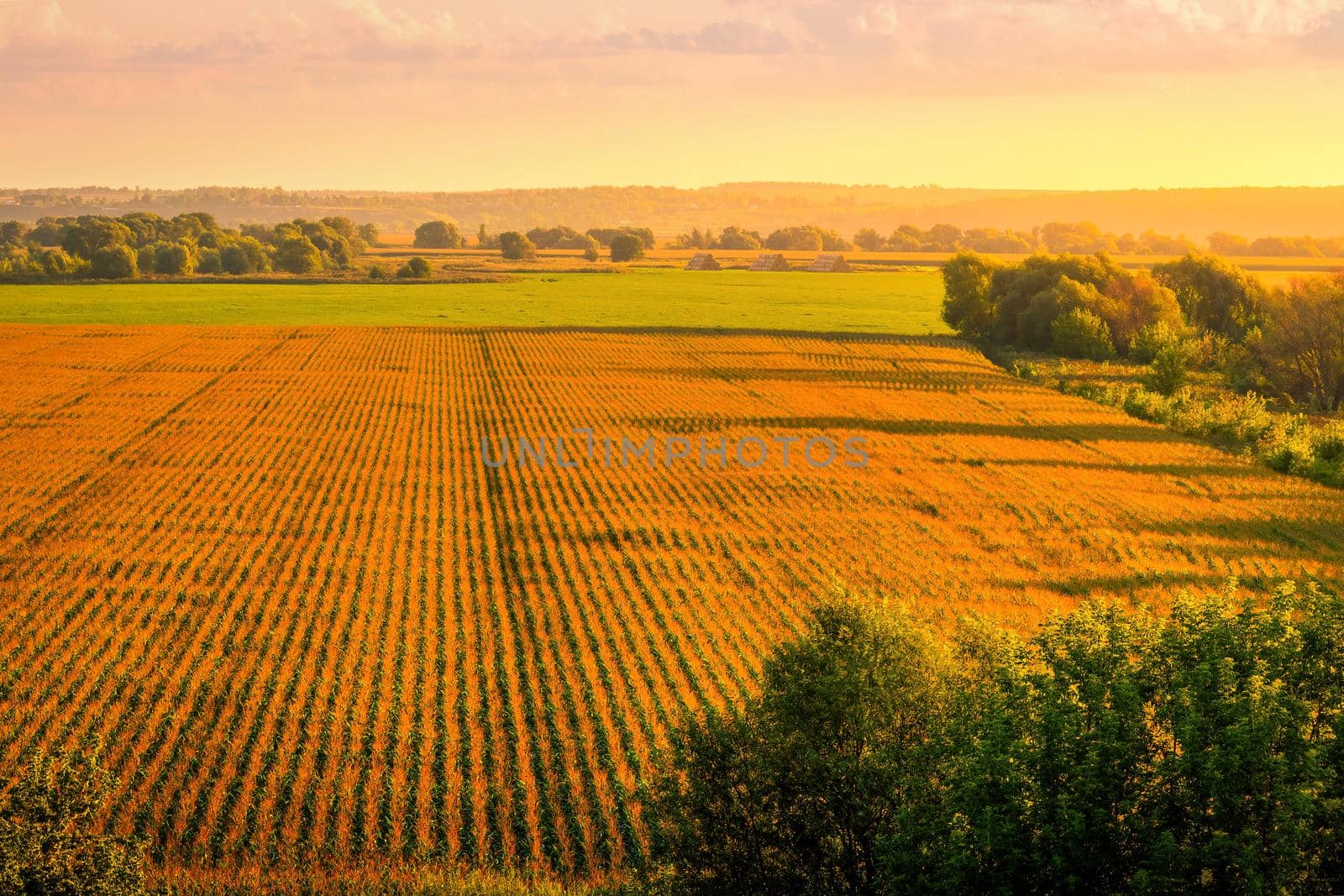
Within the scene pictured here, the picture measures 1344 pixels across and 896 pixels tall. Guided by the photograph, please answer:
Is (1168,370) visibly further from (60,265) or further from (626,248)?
(626,248)

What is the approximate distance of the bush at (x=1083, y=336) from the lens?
75.1 m

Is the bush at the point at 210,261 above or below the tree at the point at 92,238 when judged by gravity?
below

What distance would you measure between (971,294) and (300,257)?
9836cm

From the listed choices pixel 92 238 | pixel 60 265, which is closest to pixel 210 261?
pixel 92 238

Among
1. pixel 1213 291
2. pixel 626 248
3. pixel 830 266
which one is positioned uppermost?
pixel 626 248

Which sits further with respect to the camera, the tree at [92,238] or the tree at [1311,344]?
the tree at [92,238]

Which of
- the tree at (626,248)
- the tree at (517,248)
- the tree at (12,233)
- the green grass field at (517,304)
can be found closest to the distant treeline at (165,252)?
the tree at (12,233)

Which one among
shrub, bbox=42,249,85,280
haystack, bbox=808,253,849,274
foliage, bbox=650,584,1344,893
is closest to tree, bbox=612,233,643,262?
haystack, bbox=808,253,849,274

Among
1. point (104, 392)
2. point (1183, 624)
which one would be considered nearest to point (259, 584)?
point (1183, 624)

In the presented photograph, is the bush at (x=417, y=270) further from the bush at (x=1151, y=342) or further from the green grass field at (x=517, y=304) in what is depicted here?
the bush at (x=1151, y=342)

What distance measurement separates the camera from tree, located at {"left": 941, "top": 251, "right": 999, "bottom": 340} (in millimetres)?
88438

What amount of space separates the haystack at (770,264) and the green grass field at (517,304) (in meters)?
23.8

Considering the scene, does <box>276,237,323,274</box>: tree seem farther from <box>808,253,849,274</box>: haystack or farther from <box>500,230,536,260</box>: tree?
<box>808,253,849,274</box>: haystack

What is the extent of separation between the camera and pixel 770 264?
166000 millimetres
